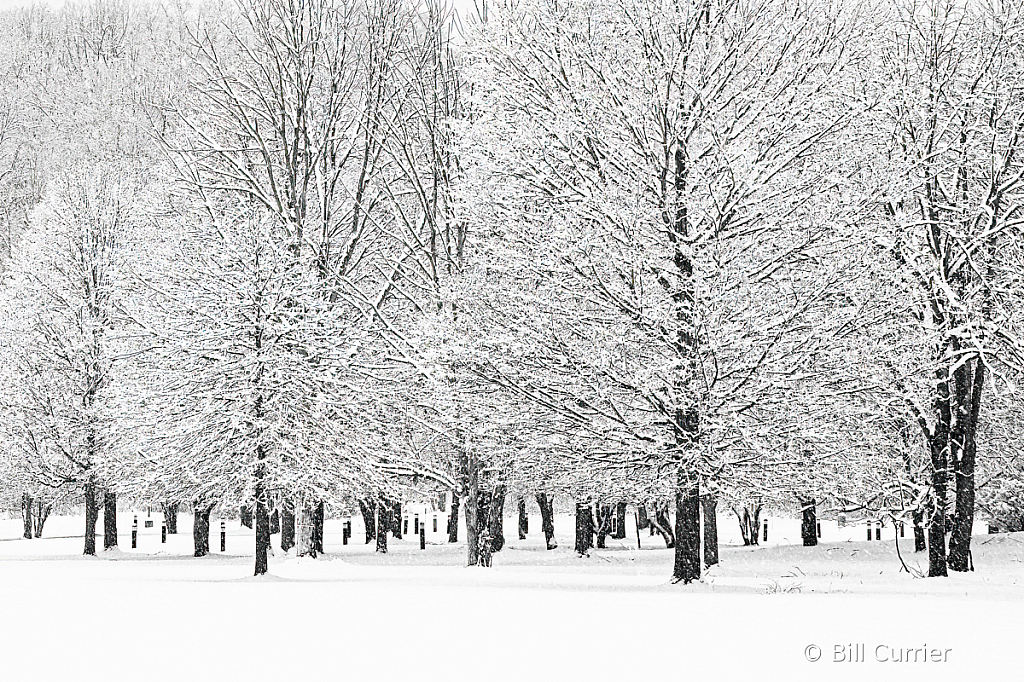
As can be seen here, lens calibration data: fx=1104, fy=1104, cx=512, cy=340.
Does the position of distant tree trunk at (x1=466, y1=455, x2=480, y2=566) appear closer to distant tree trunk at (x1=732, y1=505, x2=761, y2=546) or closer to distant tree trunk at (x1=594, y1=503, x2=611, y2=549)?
distant tree trunk at (x1=594, y1=503, x2=611, y2=549)

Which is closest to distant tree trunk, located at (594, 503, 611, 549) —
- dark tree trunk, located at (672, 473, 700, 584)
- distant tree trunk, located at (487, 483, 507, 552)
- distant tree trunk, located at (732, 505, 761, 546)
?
distant tree trunk, located at (487, 483, 507, 552)

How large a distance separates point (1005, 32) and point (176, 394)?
51.8ft

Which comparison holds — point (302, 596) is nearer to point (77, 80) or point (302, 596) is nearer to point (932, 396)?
point (932, 396)

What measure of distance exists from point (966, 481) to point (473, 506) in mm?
9596

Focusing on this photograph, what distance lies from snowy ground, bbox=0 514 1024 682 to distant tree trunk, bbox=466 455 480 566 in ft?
7.56

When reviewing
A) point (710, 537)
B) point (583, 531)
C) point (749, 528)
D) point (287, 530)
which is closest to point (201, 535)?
point (287, 530)

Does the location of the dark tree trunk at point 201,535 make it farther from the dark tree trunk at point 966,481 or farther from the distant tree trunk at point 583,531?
the dark tree trunk at point 966,481

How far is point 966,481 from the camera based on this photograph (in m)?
19.2

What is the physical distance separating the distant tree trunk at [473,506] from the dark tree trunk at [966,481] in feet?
29.8

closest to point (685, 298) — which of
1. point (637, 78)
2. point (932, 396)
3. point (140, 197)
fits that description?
point (637, 78)

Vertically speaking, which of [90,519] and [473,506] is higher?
[473,506]

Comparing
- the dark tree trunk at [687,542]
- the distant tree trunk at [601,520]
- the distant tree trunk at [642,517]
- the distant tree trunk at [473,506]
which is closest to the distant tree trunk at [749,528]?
the distant tree trunk at [642,517]

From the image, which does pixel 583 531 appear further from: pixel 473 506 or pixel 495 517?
pixel 473 506

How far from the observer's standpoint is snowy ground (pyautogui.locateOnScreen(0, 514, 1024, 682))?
26.2 feet
